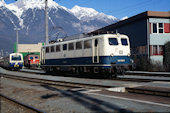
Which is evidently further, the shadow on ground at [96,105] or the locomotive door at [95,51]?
the locomotive door at [95,51]

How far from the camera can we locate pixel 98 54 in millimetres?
16891

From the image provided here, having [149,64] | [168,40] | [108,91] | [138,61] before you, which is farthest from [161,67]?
[108,91]

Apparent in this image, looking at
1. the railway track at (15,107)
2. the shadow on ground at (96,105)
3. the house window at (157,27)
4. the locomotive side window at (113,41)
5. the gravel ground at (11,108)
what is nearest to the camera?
the shadow on ground at (96,105)

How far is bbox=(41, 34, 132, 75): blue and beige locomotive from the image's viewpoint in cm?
1653

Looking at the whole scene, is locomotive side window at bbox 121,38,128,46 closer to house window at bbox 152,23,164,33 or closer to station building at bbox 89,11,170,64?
station building at bbox 89,11,170,64

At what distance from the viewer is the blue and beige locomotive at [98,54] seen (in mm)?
16531

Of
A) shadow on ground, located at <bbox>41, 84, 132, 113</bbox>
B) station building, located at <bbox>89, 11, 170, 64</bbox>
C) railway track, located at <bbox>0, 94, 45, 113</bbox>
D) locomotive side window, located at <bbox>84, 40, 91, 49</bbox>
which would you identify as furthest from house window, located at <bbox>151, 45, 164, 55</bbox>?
railway track, located at <bbox>0, 94, 45, 113</bbox>

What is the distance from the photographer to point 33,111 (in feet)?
23.9

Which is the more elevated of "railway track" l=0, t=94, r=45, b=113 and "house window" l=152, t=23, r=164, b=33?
"house window" l=152, t=23, r=164, b=33

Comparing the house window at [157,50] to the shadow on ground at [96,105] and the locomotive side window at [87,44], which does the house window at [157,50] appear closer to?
the locomotive side window at [87,44]

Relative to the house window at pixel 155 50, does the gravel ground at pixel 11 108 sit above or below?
below

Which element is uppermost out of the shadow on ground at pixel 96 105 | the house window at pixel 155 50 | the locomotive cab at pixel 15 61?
the house window at pixel 155 50

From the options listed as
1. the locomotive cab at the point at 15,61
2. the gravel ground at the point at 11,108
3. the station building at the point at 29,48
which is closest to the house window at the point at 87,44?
the gravel ground at the point at 11,108

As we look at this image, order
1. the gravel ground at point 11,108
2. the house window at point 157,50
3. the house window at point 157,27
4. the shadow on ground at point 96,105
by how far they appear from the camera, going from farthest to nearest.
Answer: the house window at point 157,27 → the house window at point 157,50 → the gravel ground at point 11,108 → the shadow on ground at point 96,105
